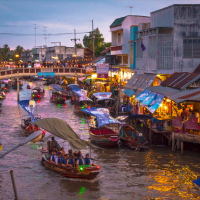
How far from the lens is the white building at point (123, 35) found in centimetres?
4559

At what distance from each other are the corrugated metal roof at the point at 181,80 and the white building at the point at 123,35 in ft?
52.5

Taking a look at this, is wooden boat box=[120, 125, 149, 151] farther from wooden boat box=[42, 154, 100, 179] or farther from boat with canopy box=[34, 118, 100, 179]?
wooden boat box=[42, 154, 100, 179]

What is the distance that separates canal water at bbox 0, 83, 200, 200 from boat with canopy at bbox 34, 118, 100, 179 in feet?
1.47

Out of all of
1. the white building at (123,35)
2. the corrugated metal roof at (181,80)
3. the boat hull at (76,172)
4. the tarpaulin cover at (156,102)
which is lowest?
the boat hull at (76,172)

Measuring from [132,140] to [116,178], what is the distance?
6.60 metres

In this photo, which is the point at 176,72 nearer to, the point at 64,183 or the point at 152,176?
the point at 152,176

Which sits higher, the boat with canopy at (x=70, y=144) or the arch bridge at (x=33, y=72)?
the arch bridge at (x=33, y=72)

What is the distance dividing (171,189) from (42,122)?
8892 millimetres

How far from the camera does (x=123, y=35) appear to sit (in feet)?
155

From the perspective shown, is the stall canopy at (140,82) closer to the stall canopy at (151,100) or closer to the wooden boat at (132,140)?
the stall canopy at (151,100)

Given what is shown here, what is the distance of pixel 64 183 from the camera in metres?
20.6

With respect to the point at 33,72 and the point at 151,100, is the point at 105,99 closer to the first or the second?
the point at 151,100

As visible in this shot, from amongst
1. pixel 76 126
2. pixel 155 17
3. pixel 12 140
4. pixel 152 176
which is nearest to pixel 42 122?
pixel 152 176

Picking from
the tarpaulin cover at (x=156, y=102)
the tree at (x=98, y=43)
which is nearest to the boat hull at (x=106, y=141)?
the tarpaulin cover at (x=156, y=102)
